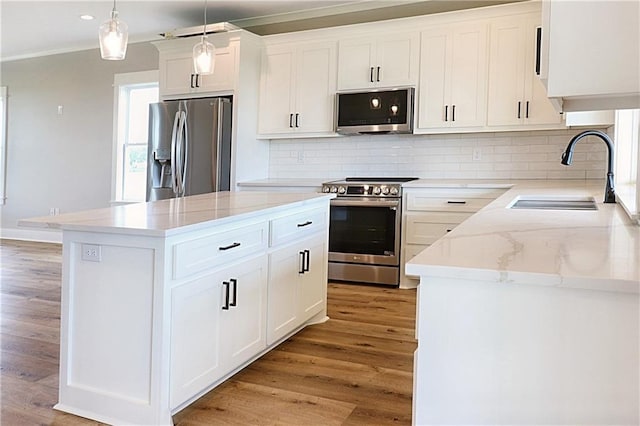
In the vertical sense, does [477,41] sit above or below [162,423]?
above

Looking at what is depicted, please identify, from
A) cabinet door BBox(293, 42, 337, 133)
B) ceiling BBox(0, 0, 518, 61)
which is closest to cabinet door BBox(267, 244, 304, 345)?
cabinet door BBox(293, 42, 337, 133)

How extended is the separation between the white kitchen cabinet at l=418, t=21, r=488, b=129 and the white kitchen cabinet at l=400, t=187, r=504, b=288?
0.61 meters

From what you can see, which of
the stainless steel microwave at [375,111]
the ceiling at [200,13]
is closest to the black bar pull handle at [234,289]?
the stainless steel microwave at [375,111]

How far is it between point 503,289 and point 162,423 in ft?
4.80

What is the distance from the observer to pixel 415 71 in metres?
4.52

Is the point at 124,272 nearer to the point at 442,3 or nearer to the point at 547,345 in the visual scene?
the point at 547,345

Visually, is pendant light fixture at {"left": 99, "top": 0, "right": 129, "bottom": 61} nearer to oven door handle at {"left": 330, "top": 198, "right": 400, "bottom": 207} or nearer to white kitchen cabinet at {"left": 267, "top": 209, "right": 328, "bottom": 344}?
white kitchen cabinet at {"left": 267, "top": 209, "right": 328, "bottom": 344}

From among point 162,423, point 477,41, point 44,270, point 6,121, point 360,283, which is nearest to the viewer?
point 162,423

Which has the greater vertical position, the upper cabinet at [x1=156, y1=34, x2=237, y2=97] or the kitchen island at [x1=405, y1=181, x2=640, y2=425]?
the upper cabinet at [x1=156, y1=34, x2=237, y2=97]

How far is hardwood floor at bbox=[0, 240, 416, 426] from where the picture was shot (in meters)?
2.10

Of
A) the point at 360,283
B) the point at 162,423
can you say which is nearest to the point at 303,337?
the point at 162,423

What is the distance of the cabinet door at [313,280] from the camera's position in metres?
3.10

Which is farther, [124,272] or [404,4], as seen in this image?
[404,4]

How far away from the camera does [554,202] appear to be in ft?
9.09
